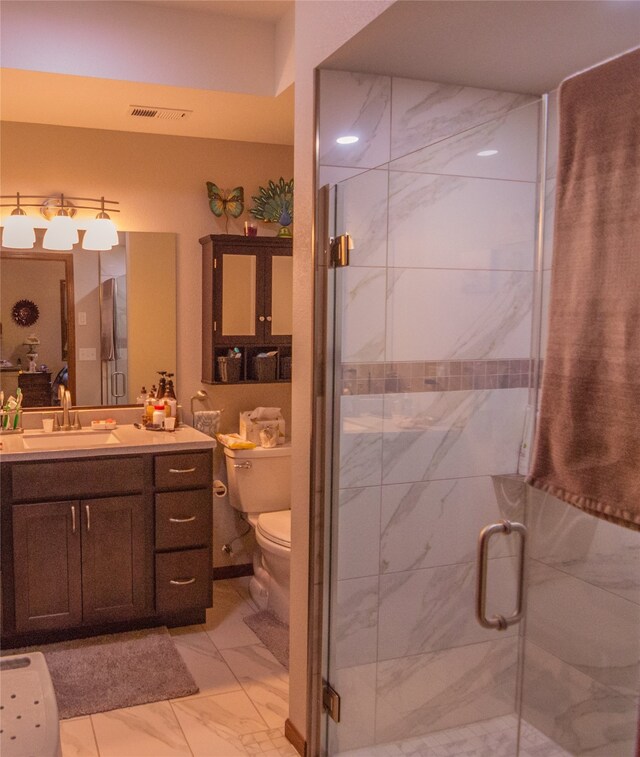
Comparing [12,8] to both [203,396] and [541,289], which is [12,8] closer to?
[203,396]

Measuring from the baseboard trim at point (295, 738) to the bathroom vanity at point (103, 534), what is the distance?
0.91 metres

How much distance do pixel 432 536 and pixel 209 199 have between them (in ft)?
7.71

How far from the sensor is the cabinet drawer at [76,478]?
9.76 ft

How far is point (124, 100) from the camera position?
3158 millimetres

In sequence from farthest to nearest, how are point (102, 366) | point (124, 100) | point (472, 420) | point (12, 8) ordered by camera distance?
point (102, 366) → point (124, 100) → point (12, 8) → point (472, 420)

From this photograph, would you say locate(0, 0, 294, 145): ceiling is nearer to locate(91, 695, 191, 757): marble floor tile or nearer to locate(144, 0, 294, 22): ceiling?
locate(144, 0, 294, 22): ceiling

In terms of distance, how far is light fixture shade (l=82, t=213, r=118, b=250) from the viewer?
3.53m

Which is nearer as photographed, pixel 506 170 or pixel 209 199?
pixel 506 170

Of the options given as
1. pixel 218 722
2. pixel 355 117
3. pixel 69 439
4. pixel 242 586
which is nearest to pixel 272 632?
pixel 242 586

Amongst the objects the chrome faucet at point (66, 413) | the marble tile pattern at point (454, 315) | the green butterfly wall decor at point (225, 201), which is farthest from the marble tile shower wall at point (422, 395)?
the chrome faucet at point (66, 413)

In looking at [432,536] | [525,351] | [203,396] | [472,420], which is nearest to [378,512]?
[432,536]

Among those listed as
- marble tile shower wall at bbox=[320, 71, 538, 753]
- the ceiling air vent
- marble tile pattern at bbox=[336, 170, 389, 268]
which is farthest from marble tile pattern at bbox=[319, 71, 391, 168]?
the ceiling air vent

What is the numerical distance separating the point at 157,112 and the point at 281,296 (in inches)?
40.5

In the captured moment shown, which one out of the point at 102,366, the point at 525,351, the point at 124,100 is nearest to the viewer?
the point at 525,351
